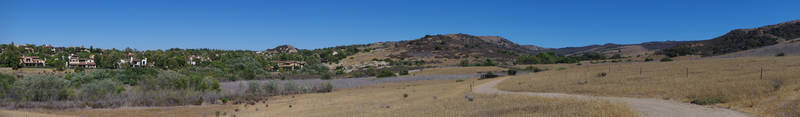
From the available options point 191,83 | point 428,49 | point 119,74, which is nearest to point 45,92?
point 191,83

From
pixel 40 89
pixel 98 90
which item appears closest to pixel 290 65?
pixel 98 90

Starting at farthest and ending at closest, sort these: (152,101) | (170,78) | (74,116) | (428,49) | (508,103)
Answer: (428,49), (170,78), (152,101), (74,116), (508,103)

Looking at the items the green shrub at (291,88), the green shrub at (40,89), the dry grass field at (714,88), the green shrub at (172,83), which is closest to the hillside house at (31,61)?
the green shrub at (172,83)

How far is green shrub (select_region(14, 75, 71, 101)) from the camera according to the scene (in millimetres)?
31703

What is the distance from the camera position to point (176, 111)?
27562 millimetres

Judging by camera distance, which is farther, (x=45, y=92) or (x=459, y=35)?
(x=459, y=35)

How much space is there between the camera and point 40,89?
31.9m

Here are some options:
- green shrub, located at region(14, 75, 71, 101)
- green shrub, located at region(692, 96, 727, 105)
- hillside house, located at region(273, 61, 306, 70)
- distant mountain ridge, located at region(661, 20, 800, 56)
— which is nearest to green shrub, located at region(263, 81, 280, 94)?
green shrub, located at region(14, 75, 71, 101)

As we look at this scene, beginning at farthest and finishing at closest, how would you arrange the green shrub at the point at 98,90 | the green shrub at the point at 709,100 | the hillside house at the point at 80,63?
1. the hillside house at the point at 80,63
2. the green shrub at the point at 98,90
3. the green shrub at the point at 709,100

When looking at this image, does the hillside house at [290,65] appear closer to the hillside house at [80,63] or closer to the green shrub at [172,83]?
the hillside house at [80,63]

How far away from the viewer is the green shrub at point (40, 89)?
31.7 metres

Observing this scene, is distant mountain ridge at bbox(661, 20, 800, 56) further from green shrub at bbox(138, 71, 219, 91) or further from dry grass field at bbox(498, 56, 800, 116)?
green shrub at bbox(138, 71, 219, 91)

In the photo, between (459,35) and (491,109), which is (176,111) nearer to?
(491,109)

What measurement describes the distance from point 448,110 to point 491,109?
1953mm
